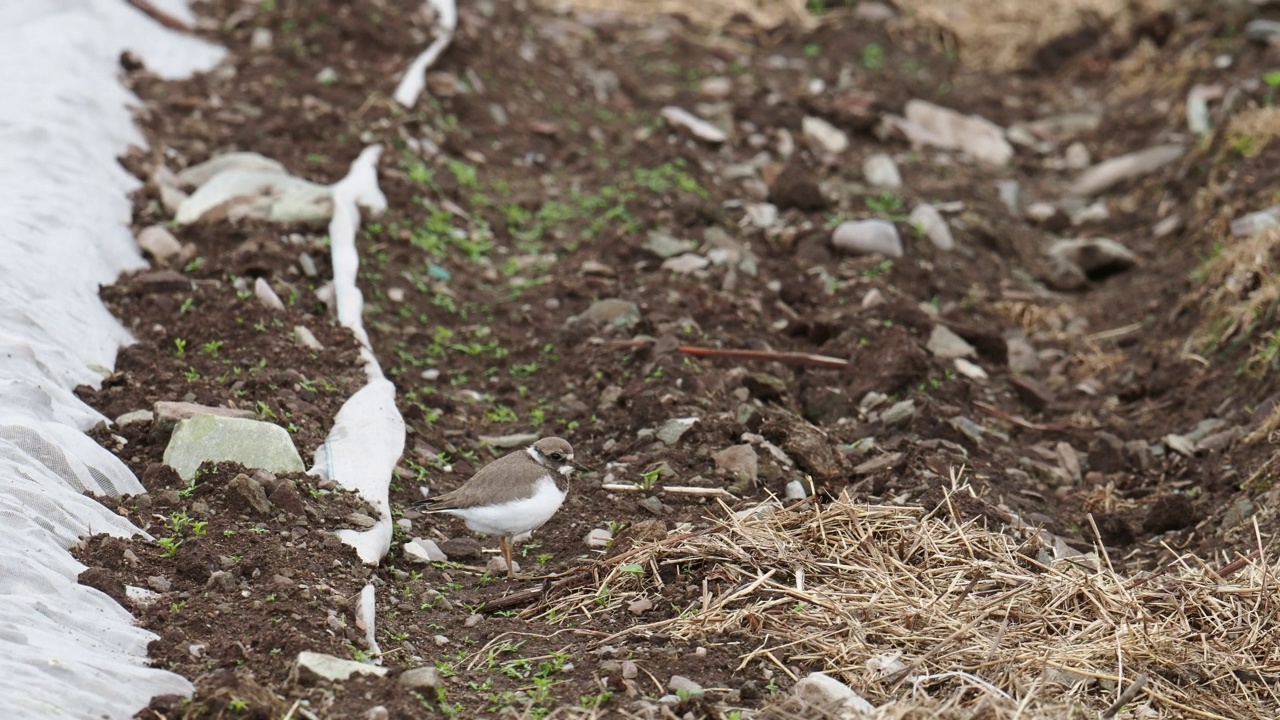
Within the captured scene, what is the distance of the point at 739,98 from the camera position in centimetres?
995

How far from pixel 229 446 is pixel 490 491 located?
3.14 feet

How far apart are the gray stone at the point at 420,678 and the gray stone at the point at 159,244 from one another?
3.32 m

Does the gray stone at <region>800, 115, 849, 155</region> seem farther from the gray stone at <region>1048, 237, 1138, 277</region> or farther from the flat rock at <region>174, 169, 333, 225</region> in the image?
the flat rock at <region>174, 169, 333, 225</region>

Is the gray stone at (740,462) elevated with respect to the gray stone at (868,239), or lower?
elevated

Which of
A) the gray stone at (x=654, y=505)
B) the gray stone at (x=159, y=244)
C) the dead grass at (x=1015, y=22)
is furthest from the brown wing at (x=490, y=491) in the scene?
the dead grass at (x=1015, y=22)

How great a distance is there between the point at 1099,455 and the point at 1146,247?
272cm

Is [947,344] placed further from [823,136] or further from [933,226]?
[823,136]

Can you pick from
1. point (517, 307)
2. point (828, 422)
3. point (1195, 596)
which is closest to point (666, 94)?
point (517, 307)

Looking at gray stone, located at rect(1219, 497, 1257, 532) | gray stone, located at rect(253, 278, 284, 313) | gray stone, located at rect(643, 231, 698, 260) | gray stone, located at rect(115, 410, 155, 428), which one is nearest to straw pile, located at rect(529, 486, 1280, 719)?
gray stone, located at rect(1219, 497, 1257, 532)

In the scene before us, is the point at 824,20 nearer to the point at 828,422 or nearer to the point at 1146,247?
the point at 1146,247

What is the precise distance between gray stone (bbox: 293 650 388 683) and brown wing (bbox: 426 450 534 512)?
3.30 feet

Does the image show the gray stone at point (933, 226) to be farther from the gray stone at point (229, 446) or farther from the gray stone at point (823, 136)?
the gray stone at point (229, 446)

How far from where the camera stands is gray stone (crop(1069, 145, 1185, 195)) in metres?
9.16

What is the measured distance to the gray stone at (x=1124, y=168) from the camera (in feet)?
30.1
